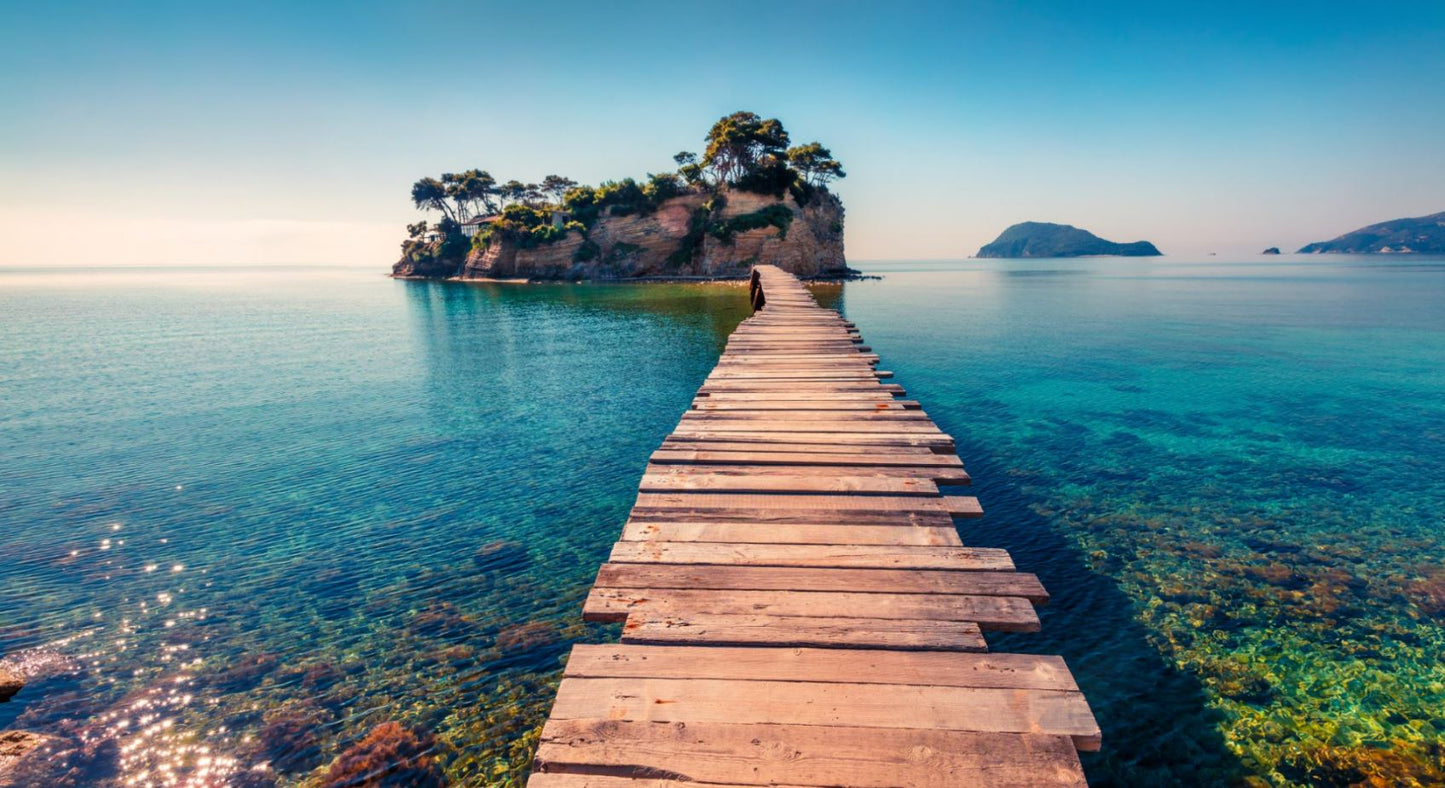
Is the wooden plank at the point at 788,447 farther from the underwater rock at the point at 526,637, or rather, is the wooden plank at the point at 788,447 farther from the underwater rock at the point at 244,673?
the underwater rock at the point at 244,673

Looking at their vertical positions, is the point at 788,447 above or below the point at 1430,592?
above

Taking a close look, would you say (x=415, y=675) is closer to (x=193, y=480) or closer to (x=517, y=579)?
(x=517, y=579)

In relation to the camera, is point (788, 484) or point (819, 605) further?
point (788, 484)

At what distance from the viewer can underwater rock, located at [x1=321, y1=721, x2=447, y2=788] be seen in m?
5.70

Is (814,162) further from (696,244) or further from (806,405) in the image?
(806,405)

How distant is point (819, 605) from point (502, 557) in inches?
274

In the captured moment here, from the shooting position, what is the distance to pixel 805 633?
13.0 ft

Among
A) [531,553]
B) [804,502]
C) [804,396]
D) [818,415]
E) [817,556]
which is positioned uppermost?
[804,396]

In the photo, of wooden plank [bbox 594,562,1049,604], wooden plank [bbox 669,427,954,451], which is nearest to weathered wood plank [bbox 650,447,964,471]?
wooden plank [bbox 669,427,954,451]

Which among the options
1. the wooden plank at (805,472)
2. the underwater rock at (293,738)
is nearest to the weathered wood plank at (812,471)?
the wooden plank at (805,472)

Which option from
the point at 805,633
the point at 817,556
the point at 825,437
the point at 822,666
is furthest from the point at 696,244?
the point at 822,666

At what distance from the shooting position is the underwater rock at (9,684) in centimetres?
666

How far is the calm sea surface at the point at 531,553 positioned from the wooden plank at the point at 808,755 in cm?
372

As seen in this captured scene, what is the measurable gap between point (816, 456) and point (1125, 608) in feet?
16.5
